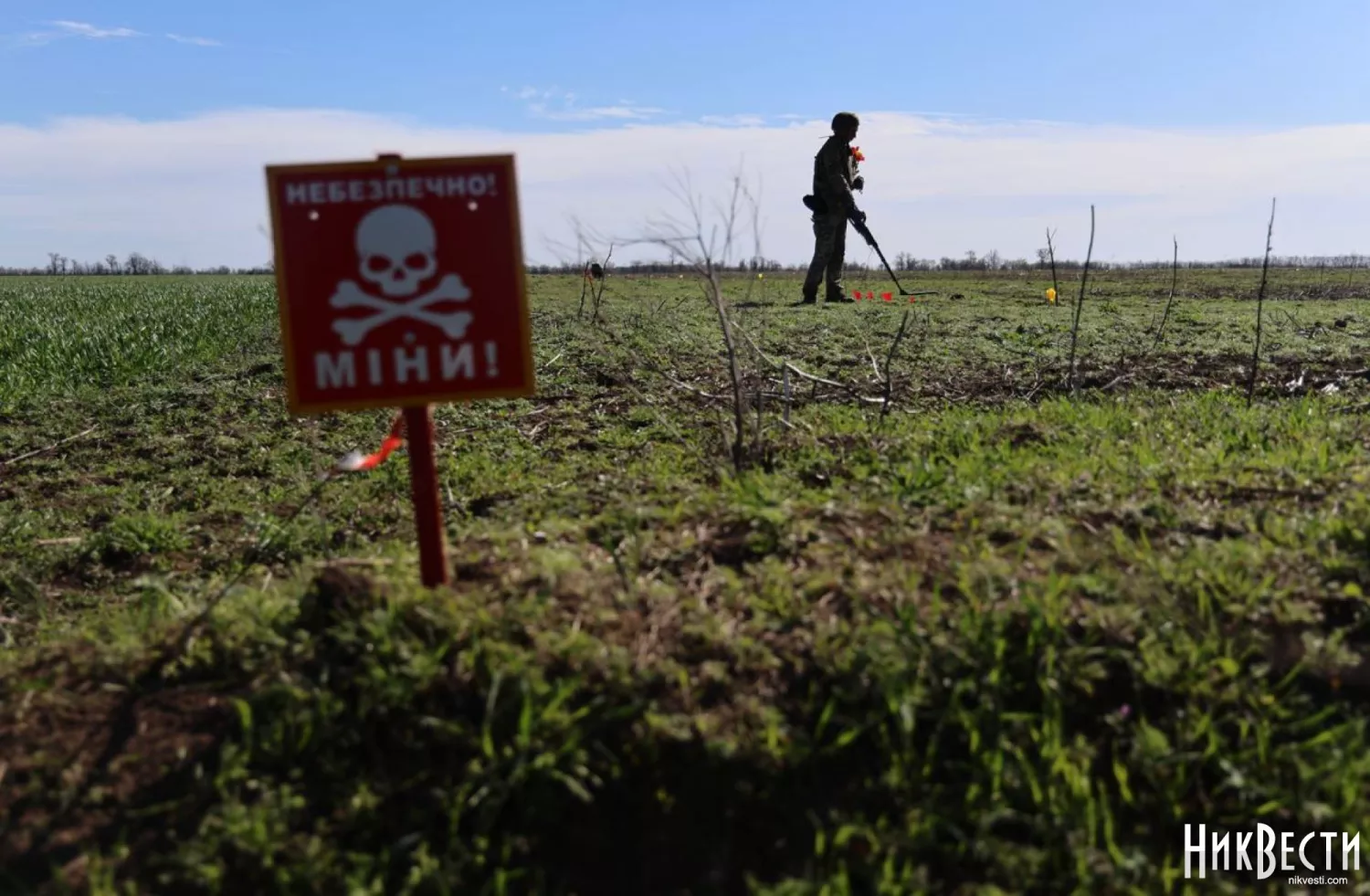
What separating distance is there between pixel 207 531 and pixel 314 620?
8.40 ft

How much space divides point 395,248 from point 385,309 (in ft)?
0.49

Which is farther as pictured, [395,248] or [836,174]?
[836,174]

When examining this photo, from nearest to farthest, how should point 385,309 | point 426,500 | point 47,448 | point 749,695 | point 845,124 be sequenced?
point 749,695, point 385,309, point 426,500, point 47,448, point 845,124

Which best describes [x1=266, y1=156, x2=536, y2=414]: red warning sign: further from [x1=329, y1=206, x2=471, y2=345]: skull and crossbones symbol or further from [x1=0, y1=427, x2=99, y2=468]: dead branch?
[x1=0, y1=427, x2=99, y2=468]: dead branch

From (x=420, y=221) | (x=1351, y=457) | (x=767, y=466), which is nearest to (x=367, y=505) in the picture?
(x=767, y=466)

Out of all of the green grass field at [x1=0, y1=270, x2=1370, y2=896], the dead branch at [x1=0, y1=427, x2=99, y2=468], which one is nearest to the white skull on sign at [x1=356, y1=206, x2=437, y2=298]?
the green grass field at [x1=0, y1=270, x2=1370, y2=896]

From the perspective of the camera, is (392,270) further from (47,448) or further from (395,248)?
(47,448)

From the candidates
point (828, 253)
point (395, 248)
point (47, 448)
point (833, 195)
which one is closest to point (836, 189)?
point (833, 195)

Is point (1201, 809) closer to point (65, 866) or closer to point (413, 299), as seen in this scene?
point (413, 299)

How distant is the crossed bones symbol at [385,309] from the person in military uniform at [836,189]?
1011 centimetres

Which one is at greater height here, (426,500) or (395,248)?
(395,248)

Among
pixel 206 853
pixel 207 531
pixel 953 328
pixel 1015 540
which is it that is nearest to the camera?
pixel 206 853

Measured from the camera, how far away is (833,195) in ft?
41.3

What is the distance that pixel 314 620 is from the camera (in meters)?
2.84
